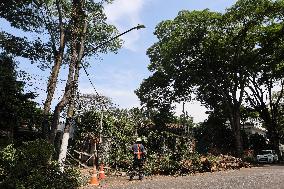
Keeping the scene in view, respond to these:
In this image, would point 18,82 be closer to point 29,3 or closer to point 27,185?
point 29,3

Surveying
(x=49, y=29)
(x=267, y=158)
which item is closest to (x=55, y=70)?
(x=49, y=29)

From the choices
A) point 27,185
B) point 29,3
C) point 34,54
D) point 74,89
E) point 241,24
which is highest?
point 241,24

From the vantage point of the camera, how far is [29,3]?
83.4 feet

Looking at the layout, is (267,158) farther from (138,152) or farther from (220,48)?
(138,152)

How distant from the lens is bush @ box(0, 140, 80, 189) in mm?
12203

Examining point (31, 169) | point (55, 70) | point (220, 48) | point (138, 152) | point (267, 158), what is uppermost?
point (220, 48)

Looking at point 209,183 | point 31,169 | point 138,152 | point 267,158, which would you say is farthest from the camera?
point 267,158

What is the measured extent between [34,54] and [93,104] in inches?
243

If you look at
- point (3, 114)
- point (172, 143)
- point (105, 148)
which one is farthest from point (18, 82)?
point (172, 143)

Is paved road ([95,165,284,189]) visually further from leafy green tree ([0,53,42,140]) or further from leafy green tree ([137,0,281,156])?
leafy green tree ([137,0,281,156])

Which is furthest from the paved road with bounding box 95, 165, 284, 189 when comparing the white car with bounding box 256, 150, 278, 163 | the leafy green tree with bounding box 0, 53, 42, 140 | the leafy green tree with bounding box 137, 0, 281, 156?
the white car with bounding box 256, 150, 278, 163

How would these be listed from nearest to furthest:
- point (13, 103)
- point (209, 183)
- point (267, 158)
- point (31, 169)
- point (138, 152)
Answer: point (31, 169), point (209, 183), point (138, 152), point (13, 103), point (267, 158)

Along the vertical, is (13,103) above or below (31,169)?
above

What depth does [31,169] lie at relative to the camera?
1255 centimetres
